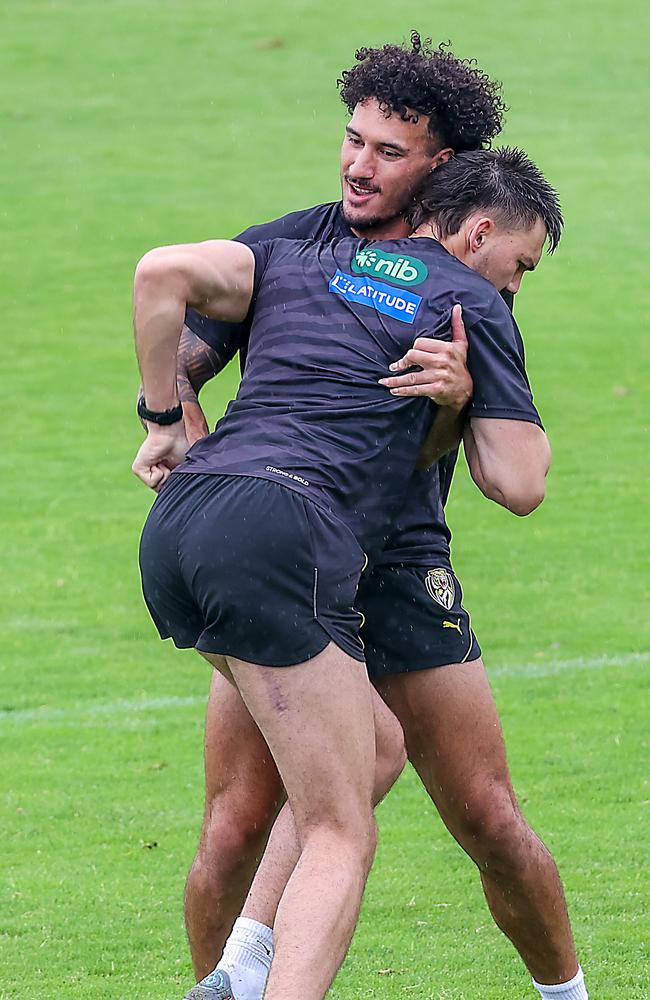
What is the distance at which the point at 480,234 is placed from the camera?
3.77m

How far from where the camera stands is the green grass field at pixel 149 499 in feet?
16.0

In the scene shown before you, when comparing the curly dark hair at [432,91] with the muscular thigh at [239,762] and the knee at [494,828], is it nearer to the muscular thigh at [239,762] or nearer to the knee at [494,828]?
the muscular thigh at [239,762]

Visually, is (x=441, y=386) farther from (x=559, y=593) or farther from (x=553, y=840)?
(x=559, y=593)

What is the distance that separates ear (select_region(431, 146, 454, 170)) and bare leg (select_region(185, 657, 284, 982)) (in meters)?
1.35

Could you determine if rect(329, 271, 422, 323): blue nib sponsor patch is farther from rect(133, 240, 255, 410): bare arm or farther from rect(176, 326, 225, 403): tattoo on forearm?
rect(176, 326, 225, 403): tattoo on forearm

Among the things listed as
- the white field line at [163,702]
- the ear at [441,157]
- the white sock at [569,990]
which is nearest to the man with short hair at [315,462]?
the ear at [441,157]

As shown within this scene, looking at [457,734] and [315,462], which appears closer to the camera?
[315,462]

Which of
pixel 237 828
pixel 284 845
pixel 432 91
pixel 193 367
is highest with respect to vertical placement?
pixel 432 91

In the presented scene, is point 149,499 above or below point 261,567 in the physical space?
below

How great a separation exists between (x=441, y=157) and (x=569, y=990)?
207 cm

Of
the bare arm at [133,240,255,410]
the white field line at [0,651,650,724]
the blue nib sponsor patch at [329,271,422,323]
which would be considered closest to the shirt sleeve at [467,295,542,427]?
the blue nib sponsor patch at [329,271,422,323]

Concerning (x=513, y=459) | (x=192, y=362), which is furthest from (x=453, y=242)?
(x=192, y=362)

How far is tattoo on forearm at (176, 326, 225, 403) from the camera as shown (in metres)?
4.22

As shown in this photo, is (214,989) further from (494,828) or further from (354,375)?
(354,375)
